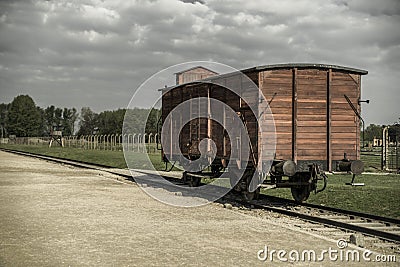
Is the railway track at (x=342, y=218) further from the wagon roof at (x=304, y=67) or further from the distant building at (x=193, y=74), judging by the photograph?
the distant building at (x=193, y=74)

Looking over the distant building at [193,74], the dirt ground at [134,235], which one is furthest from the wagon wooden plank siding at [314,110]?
the distant building at [193,74]

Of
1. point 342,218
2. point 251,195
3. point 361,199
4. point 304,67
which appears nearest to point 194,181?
point 251,195

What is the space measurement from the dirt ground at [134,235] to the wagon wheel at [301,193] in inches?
92.8

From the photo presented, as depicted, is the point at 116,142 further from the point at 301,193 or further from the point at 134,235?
the point at 134,235

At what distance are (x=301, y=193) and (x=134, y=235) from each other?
20.1 feet

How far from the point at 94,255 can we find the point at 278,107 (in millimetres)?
6763

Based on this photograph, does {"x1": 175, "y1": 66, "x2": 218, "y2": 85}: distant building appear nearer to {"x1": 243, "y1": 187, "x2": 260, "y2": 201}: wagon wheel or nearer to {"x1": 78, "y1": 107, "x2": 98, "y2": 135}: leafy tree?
{"x1": 243, "y1": 187, "x2": 260, "y2": 201}: wagon wheel

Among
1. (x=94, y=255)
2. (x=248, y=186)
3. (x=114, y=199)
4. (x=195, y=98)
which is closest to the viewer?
(x=94, y=255)

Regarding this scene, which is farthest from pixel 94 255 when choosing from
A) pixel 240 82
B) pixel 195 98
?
pixel 195 98

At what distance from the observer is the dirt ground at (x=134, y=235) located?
7719 millimetres

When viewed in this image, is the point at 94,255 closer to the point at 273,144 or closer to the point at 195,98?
the point at 273,144

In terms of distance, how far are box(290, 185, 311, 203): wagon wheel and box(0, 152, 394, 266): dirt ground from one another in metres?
2.36

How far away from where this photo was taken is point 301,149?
13.1 metres

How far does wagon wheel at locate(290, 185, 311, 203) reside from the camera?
13.8 metres
